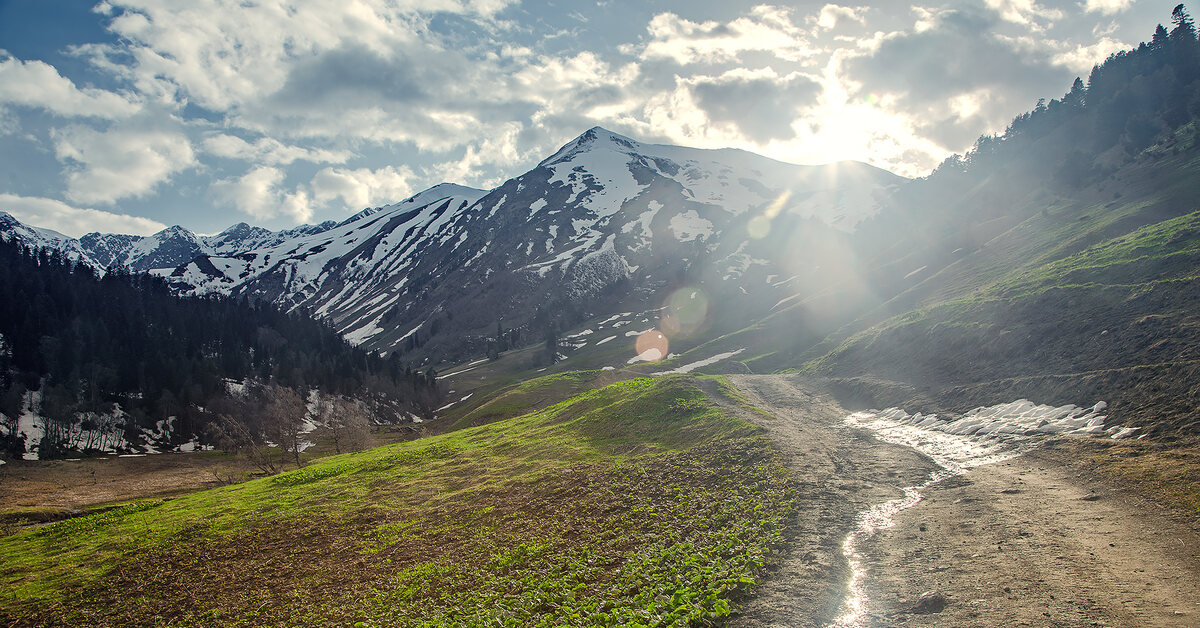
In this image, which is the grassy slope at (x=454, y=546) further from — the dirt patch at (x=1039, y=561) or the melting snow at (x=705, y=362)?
the melting snow at (x=705, y=362)

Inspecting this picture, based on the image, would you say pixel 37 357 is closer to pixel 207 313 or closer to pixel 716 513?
pixel 207 313

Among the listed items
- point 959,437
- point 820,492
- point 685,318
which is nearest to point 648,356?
point 685,318

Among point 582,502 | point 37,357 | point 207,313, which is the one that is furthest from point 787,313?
point 207,313

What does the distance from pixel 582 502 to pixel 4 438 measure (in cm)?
9963

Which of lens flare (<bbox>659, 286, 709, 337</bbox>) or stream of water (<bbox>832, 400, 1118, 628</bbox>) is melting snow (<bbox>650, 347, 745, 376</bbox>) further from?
stream of water (<bbox>832, 400, 1118, 628</bbox>)

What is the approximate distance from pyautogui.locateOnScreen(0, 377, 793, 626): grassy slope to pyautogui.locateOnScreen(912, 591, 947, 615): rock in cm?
420

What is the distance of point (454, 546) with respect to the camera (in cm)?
2169

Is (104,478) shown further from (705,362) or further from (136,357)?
(705,362)

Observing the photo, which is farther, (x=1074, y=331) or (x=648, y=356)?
(x=648, y=356)

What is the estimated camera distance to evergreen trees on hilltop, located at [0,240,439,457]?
293 feet

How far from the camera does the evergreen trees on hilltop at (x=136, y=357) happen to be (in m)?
89.3

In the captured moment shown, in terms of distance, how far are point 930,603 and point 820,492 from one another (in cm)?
922

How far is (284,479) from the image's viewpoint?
128ft

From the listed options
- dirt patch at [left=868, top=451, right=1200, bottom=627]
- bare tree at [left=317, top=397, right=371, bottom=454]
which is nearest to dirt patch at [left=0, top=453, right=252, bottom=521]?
bare tree at [left=317, top=397, right=371, bottom=454]
